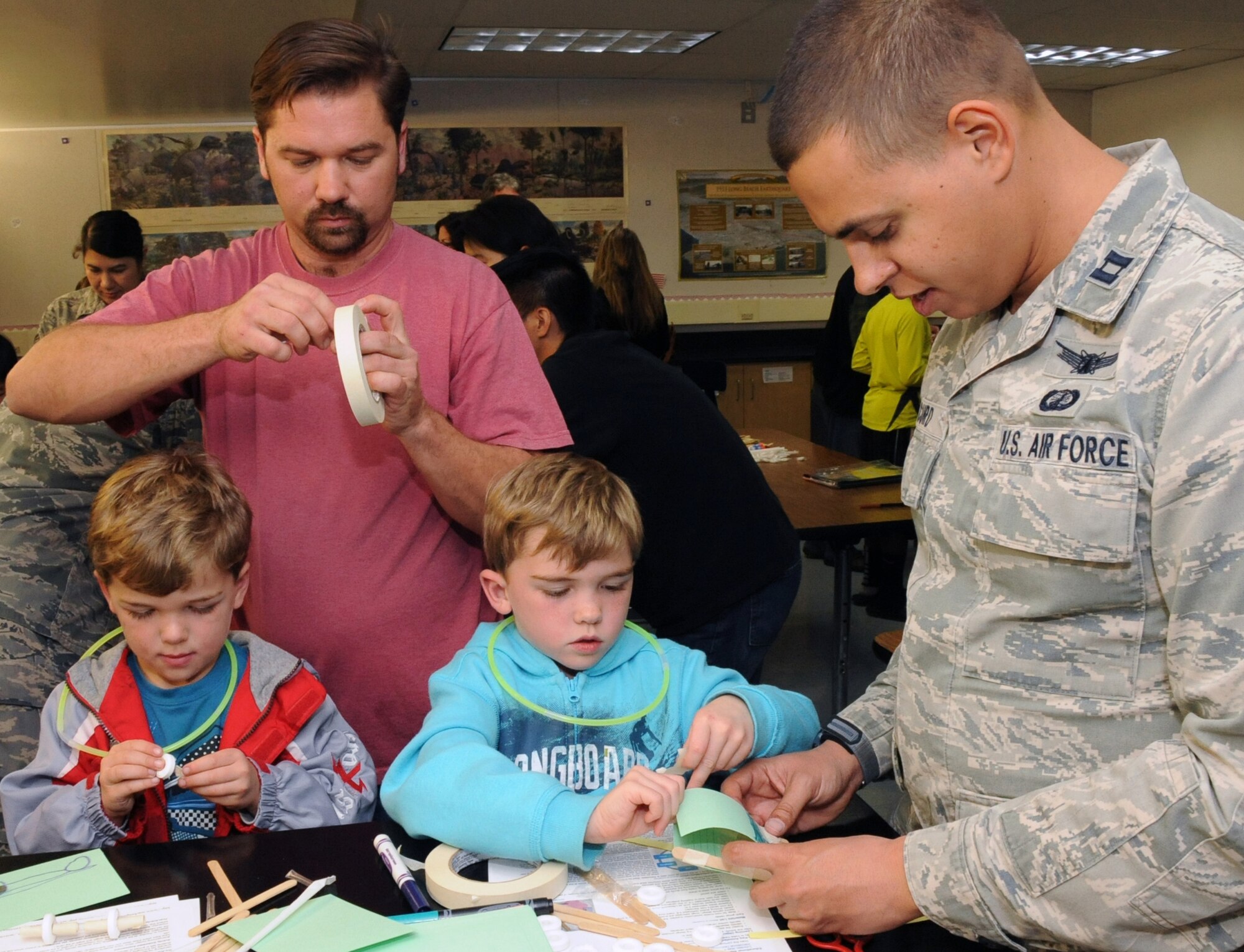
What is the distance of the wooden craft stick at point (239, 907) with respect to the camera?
3.46 ft

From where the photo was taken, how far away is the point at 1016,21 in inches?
253

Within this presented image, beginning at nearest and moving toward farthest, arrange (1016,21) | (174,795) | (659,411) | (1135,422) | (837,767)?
(1135,422) < (837,767) < (174,795) < (659,411) < (1016,21)

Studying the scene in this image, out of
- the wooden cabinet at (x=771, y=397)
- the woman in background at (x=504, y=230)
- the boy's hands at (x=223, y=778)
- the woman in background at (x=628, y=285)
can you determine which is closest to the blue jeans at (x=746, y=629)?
Answer: the woman in background at (x=504, y=230)

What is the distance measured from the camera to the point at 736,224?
27.5 ft

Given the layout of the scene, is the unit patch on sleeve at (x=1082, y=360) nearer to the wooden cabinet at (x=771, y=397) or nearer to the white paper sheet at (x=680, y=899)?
the white paper sheet at (x=680, y=899)

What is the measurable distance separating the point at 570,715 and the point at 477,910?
0.41m

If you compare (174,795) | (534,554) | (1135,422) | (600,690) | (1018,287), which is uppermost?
(1018,287)

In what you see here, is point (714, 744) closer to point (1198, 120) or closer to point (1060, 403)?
point (1060, 403)

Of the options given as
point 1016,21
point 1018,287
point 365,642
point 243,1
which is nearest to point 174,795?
point 365,642

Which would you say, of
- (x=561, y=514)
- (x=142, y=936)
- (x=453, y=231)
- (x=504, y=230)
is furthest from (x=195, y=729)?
(x=453, y=231)

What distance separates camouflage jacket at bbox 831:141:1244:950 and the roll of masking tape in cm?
75

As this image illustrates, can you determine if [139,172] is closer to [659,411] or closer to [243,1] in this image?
[243,1]

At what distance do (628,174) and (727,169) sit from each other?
0.82m

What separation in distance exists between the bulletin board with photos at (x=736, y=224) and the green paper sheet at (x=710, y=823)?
24.3 ft
